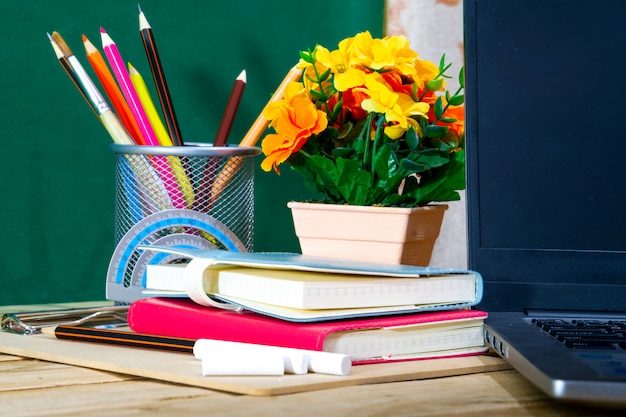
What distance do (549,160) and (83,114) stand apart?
1.97ft

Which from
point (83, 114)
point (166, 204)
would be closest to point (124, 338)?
point (166, 204)

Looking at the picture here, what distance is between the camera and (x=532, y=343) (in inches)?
24.1

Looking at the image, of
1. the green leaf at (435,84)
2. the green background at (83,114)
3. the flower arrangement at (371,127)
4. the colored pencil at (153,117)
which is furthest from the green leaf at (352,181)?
the green background at (83,114)

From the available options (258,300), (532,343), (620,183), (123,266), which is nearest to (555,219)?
(620,183)

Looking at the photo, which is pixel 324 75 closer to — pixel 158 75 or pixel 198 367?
pixel 158 75

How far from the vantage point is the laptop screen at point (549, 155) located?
2.45 ft

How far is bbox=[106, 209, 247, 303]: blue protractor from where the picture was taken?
90 centimetres

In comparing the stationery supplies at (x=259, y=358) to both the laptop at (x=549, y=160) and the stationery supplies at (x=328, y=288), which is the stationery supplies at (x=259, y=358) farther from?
the laptop at (x=549, y=160)

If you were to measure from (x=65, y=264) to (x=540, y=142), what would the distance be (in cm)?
62

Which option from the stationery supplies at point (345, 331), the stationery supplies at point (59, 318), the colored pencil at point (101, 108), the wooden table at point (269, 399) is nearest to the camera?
the wooden table at point (269, 399)

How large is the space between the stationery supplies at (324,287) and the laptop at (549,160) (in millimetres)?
47

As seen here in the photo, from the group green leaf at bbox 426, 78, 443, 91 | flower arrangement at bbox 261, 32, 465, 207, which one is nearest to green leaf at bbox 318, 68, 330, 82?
flower arrangement at bbox 261, 32, 465, 207

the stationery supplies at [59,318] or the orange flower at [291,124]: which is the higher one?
the orange flower at [291,124]

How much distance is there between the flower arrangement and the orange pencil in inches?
7.2
